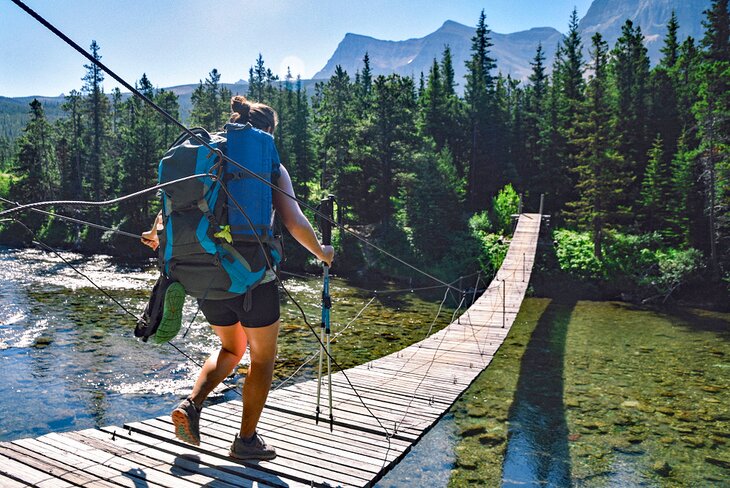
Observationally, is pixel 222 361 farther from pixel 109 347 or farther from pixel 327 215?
pixel 109 347

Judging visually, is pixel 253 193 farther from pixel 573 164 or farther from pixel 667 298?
pixel 573 164

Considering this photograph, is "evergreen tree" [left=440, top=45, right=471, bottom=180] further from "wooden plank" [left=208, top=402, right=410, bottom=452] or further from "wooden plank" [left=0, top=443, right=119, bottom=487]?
"wooden plank" [left=0, top=443, right=119, bottom=487]

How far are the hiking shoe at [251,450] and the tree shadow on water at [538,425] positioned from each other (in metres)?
4.77

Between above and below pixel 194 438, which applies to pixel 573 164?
above

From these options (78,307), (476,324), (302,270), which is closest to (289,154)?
(302,270)

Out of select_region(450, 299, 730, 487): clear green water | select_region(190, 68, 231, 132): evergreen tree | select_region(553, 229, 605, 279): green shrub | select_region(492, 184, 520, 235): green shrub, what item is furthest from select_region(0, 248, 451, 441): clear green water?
select_region(190, 68, 231, 132): evergreen tree

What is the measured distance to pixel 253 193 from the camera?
329cm

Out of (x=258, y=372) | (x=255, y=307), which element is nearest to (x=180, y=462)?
(x=258, y=372)

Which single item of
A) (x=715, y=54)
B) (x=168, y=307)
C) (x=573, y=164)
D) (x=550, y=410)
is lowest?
(x=550, y=410)

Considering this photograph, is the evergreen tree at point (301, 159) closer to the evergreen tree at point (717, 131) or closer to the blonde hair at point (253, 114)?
the evergreen tree at point (717, 131)

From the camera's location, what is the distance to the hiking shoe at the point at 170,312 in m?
3.31

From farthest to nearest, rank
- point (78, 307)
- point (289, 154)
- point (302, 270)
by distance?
point (289, 154) → point (302, 270) → point (78, 307)

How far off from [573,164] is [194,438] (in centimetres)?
3430

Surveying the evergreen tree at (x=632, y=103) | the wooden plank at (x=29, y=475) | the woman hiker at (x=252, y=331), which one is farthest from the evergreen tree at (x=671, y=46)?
the wooden plank at (x=29, y=475)
